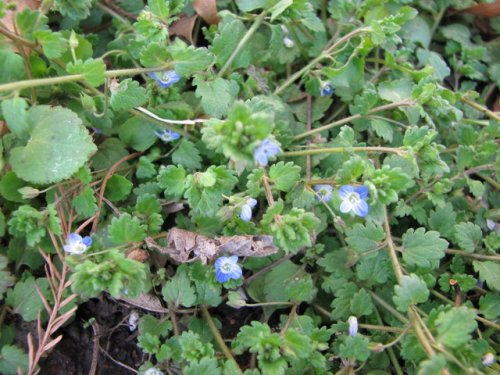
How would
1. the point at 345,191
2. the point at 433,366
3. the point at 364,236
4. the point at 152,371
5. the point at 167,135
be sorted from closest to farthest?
1. the point at 433,366
2. the point at 345,191
3. the point at 152,371
4. the point at 364,236
5. the point at 167,135

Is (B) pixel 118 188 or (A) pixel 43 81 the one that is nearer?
(A) pixel 43 81

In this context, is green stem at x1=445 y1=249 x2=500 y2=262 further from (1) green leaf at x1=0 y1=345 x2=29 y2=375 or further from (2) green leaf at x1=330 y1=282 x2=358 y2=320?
(1) green leaf at x1=0 y1=345 x2=29 y2=375

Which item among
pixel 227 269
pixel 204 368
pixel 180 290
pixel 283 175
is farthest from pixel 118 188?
pixel 204 368

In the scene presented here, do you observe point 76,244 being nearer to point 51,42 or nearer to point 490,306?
point 51,42

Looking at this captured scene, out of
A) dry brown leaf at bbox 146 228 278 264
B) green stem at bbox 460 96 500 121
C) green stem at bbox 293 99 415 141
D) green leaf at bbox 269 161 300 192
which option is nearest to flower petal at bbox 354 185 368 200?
green leaf at bbox 269 161 300 192

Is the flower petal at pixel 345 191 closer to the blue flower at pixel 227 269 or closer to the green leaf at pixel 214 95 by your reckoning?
the blue flower at pixel 227 269

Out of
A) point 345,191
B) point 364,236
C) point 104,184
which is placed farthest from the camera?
point 104,184
